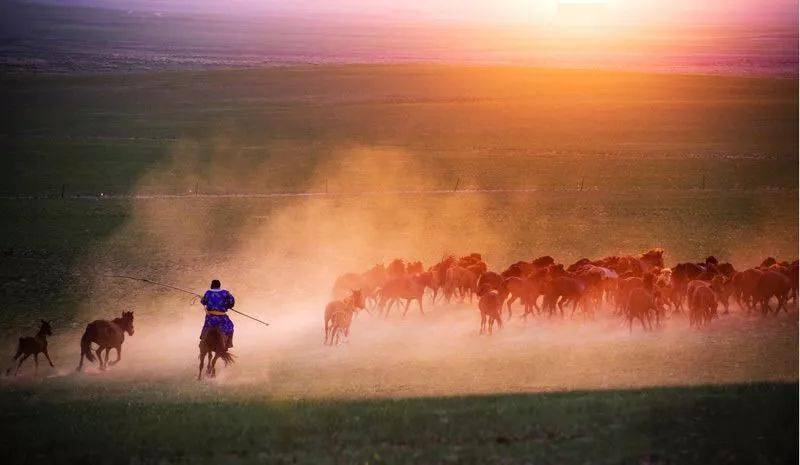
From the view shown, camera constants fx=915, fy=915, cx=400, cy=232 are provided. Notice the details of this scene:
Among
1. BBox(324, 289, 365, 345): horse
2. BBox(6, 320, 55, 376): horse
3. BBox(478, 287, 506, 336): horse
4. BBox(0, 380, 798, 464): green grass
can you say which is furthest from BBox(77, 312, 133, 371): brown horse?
BBox(478, 287, 506, 336): horse

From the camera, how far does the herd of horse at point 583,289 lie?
62.1 ft

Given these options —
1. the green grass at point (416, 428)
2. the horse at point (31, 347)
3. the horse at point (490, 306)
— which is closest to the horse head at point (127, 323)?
the horse at point (31, 347)

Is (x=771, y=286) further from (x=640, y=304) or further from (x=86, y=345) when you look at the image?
(x=86, y=345)

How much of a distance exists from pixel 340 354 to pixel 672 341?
6.62 metres

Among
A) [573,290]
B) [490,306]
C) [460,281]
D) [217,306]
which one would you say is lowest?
[217,306]

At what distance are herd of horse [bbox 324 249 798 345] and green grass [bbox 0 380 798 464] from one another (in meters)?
3.85

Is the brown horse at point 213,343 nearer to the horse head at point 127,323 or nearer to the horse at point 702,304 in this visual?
the horse head at point 127,323

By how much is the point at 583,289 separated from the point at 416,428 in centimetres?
738

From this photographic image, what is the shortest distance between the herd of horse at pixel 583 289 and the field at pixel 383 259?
0.51m

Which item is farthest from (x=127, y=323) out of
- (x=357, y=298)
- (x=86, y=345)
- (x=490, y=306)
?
(x=490, y=306)

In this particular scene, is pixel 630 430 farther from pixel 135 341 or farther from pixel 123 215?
pixel 123 215

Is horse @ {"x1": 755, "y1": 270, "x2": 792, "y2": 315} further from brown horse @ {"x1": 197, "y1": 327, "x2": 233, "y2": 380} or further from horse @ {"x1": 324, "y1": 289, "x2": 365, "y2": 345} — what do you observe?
brown horse @ {"x1": 197, "y1": 327, "x2": 233, "y2": 380}

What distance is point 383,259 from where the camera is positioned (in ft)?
88.9

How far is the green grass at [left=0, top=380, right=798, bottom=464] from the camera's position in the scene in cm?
1291
